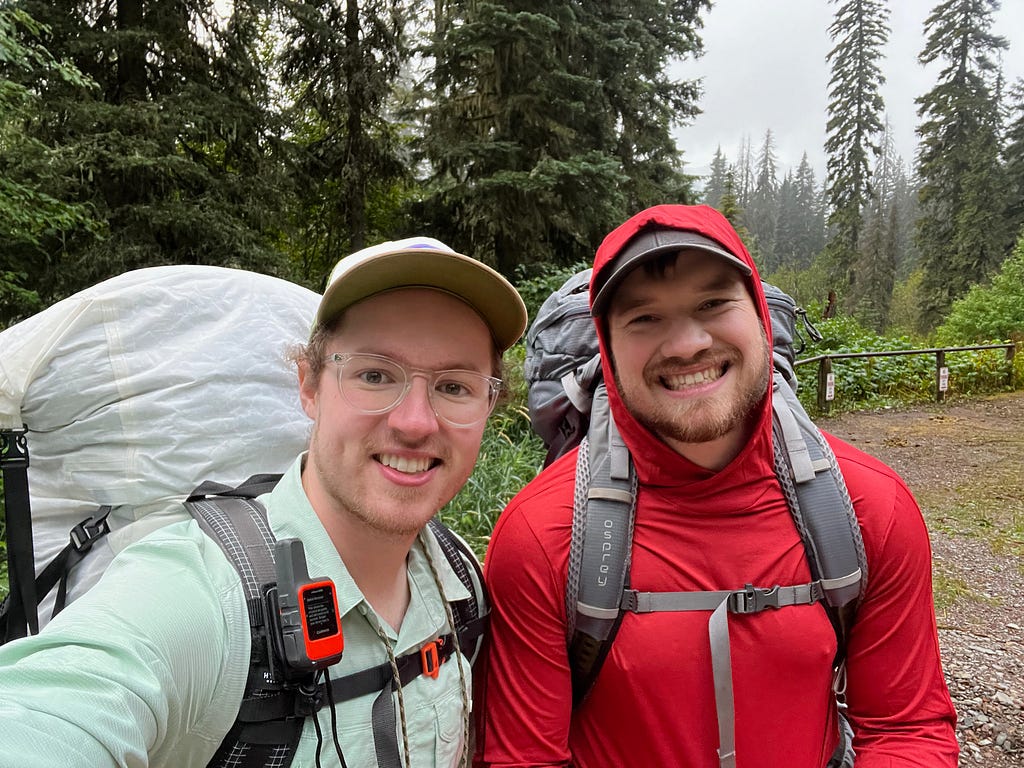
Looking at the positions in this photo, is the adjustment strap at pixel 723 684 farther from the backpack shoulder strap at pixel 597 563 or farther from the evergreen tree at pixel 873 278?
the evergreen tree at pixel 873 278

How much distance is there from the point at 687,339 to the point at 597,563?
0.60 metres

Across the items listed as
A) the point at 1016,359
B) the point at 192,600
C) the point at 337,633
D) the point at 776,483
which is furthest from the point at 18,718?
the point at 1016,359

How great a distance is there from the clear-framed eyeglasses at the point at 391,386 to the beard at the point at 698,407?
511 mm

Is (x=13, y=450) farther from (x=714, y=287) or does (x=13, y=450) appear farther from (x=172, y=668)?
(x=714, y=287)

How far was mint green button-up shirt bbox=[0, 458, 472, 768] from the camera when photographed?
793mm

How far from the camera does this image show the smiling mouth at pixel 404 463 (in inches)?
51.4

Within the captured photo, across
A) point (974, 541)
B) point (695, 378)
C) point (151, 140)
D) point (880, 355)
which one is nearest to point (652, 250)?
point (695, 378)

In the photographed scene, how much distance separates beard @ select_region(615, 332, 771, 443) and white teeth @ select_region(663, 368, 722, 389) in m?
0.03

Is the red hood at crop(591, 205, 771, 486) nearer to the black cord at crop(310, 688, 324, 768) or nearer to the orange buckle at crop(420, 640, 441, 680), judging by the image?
the orange buckle at crop(420, 640, 441, 680)

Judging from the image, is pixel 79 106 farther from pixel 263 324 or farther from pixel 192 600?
pixel 192 600

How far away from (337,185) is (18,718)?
1301 cm

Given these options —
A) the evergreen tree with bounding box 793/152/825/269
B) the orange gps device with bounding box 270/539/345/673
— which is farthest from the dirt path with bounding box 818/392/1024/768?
the evergreen tree with bounding box 793/152/825/269

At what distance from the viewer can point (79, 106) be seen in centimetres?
776

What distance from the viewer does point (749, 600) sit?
1500 mm
